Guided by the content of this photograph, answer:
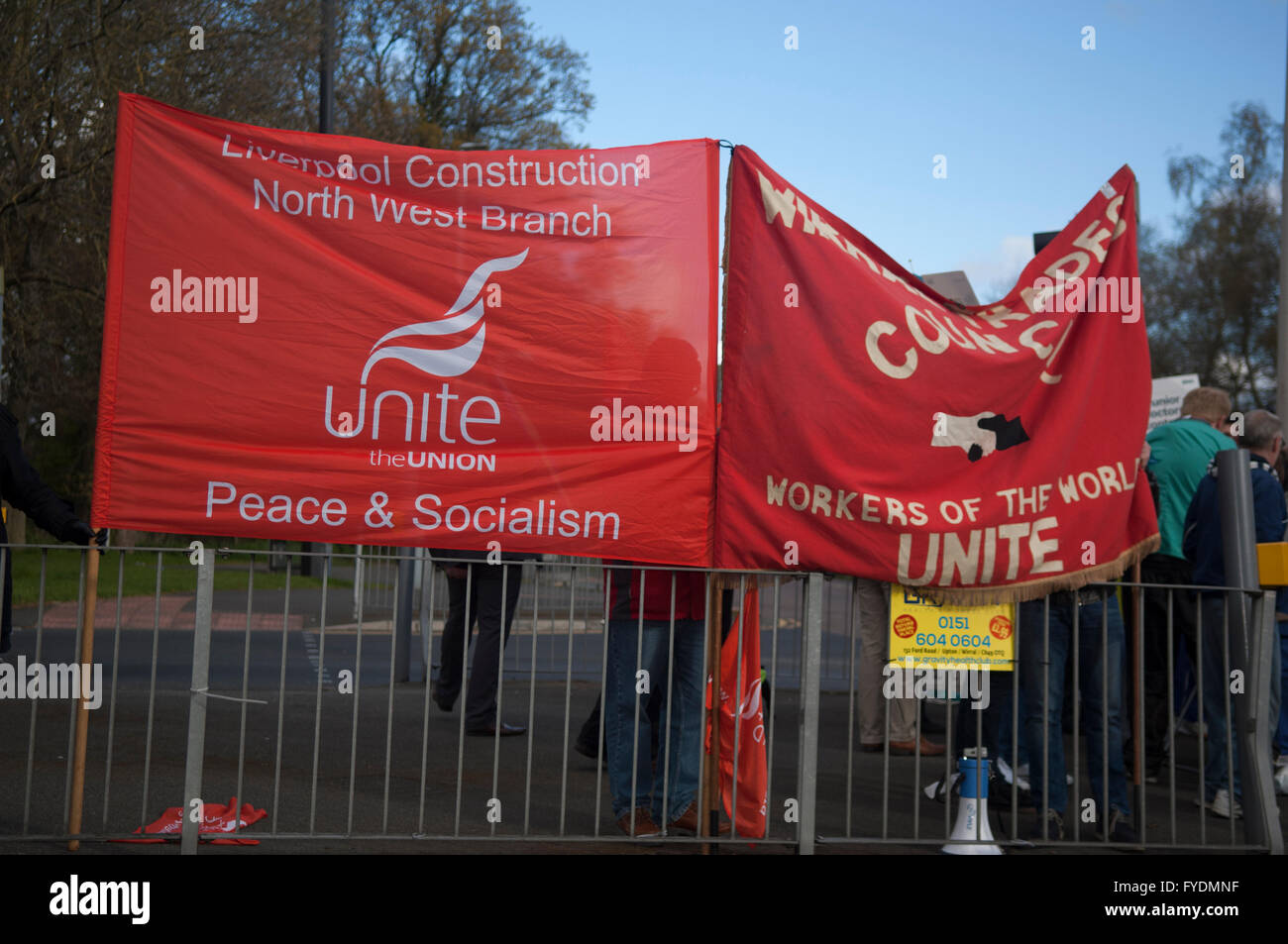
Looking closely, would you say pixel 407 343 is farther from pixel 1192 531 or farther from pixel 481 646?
pixel 1192 531

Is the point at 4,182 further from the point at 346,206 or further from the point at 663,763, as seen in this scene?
the point at 663,763

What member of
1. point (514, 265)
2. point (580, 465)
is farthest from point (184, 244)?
point (580, 465)

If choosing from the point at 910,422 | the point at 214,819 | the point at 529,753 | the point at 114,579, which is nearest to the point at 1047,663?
the point at 910,422

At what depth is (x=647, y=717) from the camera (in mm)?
5957

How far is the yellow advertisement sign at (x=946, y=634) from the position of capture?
567 centimetres

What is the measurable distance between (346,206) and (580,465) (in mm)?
1525

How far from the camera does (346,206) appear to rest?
5.58 meters

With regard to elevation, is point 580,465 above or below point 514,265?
below

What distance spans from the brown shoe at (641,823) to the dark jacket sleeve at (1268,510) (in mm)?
3944

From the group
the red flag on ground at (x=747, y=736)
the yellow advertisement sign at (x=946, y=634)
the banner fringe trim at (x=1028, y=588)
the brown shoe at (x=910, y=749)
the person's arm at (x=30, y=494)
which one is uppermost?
the person's arm at (x=30, y=494)

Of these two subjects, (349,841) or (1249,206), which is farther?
(1249,206)

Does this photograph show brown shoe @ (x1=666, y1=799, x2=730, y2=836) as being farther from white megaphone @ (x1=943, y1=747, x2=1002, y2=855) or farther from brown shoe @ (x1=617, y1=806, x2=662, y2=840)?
white megaphone @ (x1=943, y1=747, x2=1002, y2=855)

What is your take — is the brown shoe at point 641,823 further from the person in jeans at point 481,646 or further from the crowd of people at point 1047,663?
the person in jeans at point 481,646

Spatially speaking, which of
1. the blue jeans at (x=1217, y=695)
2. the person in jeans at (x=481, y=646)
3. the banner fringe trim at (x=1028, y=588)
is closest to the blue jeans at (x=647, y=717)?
the banner fringe trim at (x=1028, y=588)
